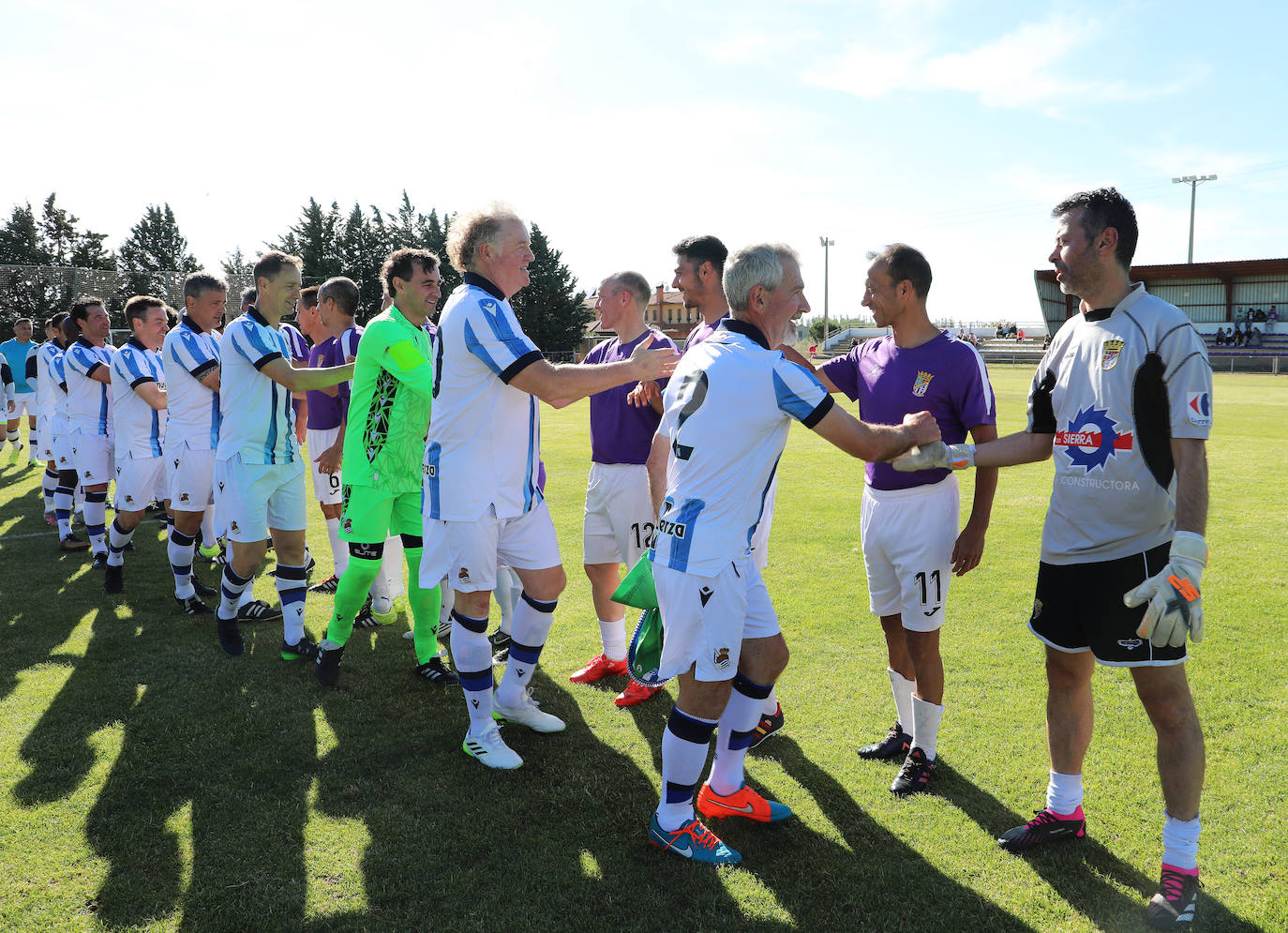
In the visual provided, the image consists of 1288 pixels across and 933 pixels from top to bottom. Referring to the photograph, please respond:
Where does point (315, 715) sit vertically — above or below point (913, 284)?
below

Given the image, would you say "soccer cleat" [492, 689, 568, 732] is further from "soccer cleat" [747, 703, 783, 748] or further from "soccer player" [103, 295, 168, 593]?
"soccer player" [103, 295, 168, 593]

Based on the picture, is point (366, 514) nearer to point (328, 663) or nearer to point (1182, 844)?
point (328, 663)

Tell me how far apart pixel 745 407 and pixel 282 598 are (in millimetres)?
4055

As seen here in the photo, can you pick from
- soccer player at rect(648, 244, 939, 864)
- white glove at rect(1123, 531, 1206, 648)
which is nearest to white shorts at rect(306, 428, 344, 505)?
soccer player at rect(648, 244, 939, 864)

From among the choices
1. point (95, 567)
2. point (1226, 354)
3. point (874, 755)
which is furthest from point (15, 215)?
point (1226, 354)

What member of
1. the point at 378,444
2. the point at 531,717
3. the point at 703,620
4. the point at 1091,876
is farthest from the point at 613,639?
the point at 1091,876

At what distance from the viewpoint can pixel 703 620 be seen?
2.98 m

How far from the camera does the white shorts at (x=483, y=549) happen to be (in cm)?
379

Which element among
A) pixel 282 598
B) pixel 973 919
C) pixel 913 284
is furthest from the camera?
pixel 282 598

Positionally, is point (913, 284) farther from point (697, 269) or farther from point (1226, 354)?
point (1226, 354)

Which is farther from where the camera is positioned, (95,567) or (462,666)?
(95,567)

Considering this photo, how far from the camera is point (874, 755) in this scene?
3.98 metres

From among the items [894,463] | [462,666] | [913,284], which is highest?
[913,284]

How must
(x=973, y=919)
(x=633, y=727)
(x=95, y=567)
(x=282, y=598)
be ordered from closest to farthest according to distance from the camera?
(x=973, y=919) < (x=633, y=727) < (x=282, y=598) < (x=95, y=567)
